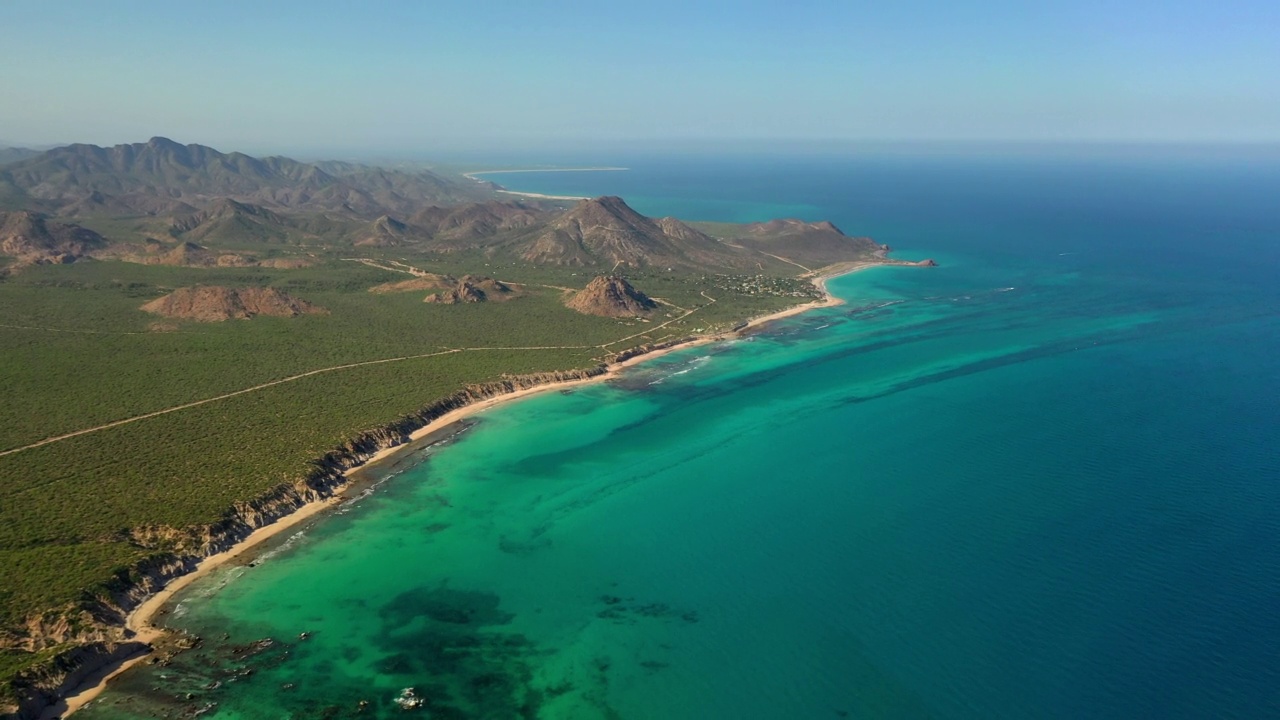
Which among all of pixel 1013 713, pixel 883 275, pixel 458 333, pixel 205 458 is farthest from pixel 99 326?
pixel 883 275

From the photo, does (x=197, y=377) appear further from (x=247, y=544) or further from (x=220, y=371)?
(x=247, y=544)

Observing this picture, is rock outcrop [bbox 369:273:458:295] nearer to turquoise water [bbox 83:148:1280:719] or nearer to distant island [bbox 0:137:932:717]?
distant island [bbox 0:137:932:717]

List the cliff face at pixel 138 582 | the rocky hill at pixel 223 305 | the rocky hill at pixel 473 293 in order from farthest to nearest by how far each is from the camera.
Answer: the rocky hill at pixel 473 293, the rocky hill at pixel 223 305, the cliff face at pixel 138 582

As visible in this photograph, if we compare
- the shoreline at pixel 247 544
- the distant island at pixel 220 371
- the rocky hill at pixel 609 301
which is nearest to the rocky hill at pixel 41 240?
the distant island at pixel 220 371

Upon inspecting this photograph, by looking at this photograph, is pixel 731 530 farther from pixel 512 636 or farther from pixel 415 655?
pixel 415 655

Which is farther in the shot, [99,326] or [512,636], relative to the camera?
[99,326]

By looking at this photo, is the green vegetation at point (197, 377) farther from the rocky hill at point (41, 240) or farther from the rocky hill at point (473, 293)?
the rocky hill at point (41, 240)

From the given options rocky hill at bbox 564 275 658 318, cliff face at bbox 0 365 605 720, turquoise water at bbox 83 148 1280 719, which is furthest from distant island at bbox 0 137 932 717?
turquoise water at bbox 83 148 1280 719
